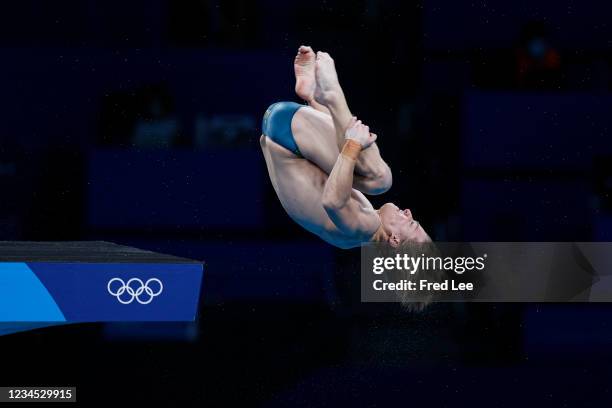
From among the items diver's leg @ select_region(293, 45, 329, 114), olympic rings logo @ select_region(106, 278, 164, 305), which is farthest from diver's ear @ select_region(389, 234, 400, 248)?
olympic rings logo @ select_region(106, 278, 164, 305)

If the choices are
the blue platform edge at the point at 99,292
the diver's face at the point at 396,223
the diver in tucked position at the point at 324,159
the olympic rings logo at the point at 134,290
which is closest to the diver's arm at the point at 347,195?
the diver in tucked position at the point at 324,159

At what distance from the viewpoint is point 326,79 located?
3715 mm

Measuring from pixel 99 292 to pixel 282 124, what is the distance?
3.27ft

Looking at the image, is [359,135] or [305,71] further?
[305,71]

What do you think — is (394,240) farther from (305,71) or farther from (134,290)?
(134,290)

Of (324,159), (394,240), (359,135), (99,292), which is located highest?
(359,135)

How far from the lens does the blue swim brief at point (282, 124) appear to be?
3.94 m

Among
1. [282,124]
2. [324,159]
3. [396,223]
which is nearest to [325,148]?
[324,159]

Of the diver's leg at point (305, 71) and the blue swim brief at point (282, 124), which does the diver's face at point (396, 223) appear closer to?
the blue swim brief at point (282, 124)

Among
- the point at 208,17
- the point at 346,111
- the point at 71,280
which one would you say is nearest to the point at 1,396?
the point at 71,280

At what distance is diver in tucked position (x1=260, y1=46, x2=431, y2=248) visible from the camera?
375 cm

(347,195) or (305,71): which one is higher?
(305,71)

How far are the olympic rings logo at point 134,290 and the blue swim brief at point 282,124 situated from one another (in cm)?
76

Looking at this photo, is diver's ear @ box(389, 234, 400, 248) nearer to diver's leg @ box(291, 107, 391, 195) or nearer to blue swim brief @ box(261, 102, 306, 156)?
diver's leg @ box(291, 107, 391, 195)
